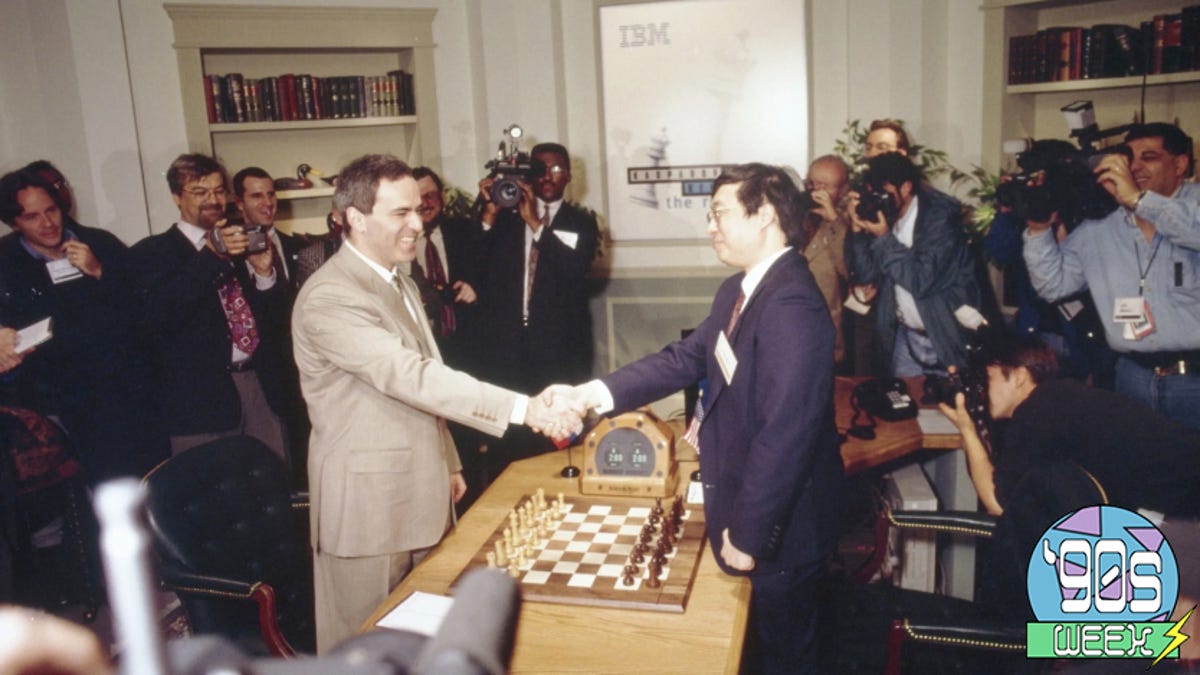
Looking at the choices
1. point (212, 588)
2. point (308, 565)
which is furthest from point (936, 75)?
point (212, 588)

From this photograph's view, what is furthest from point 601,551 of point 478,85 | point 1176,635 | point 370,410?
point 478,85

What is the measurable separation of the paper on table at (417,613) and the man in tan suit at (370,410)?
0.81 feet

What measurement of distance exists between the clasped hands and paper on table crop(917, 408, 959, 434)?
1.25m

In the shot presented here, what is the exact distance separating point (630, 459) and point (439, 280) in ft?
6.59

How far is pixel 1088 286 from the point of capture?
3.36 meters

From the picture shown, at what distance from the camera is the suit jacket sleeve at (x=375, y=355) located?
210cm

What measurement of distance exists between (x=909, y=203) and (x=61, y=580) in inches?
156

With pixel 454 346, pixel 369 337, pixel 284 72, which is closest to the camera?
pixel 369 337

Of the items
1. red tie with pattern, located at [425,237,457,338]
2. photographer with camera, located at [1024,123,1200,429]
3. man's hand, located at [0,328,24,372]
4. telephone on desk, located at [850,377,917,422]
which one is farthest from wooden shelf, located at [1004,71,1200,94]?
man's hand, located at [0,328,24,372]

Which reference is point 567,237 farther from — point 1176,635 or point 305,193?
point 1176,635

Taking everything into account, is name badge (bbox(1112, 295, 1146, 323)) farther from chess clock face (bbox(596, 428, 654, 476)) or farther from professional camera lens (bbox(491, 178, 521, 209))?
professional camera lens (bbox(491, 178, 521, 209))

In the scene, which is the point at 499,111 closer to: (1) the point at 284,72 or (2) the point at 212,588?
(1) the point at 284,72

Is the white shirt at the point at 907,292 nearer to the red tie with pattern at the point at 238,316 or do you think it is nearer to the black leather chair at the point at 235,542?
the black leather chair at the point at 235,542

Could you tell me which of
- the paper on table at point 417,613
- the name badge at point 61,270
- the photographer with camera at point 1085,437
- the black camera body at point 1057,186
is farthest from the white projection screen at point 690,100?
the paper on table at point 417,613
